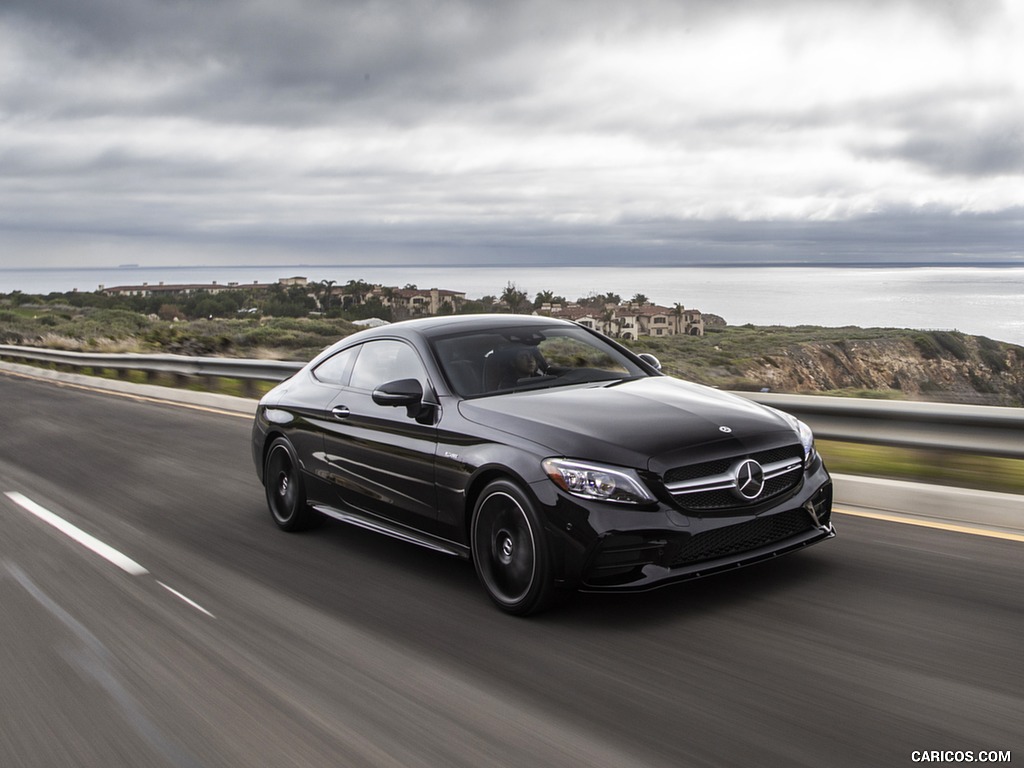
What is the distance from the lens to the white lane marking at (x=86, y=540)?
612 cm

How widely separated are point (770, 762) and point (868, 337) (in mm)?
30453

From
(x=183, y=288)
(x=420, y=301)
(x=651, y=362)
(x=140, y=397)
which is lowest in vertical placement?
(x=140, y=397)

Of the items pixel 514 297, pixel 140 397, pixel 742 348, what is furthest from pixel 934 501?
pixel 742 348

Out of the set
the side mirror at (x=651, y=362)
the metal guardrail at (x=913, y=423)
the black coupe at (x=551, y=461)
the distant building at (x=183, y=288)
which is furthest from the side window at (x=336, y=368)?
the distant building at (x=183, y=288)

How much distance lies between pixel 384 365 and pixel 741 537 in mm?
Result: 2647

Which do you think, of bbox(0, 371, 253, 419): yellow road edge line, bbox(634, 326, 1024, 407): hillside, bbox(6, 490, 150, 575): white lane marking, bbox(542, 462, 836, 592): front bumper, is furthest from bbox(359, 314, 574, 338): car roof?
bbox(634, 326, 1024, 407): hillside

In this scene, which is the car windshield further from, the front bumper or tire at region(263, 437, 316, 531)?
tire at region(263, 437, 316, 531)

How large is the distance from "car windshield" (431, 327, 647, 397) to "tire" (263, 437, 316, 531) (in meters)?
1.69

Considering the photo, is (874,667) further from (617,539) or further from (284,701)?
(284,701)

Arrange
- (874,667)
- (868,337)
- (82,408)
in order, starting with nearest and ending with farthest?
(874,667) < (82,408) < (868,337)

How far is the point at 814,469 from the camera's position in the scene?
17.9 feet

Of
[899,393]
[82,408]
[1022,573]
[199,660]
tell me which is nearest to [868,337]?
[899,393]

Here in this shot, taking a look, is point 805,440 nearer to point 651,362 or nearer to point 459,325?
point 651,362

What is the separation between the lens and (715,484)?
4957 millimetres
